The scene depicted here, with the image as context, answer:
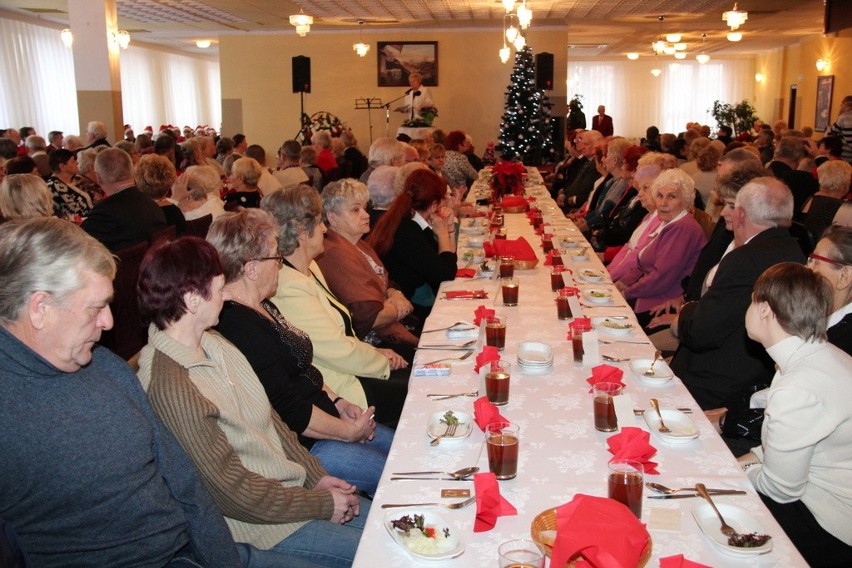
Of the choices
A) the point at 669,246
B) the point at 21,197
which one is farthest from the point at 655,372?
the point at 21,197

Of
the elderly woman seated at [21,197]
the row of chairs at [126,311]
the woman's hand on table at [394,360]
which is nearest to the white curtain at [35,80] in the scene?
the elderly woman seated at [21,197]

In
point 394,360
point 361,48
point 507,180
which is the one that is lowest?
point 394,360

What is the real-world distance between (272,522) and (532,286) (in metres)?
2.16

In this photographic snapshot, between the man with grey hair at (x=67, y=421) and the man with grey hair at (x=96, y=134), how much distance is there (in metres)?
7.38

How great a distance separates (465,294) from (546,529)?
2191mm

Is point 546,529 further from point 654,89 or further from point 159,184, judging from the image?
point 654,89

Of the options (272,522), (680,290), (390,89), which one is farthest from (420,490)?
(390,89)

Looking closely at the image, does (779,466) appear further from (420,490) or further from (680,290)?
(680,290)

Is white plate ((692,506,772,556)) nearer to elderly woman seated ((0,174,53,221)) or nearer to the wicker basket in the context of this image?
the wicker basket

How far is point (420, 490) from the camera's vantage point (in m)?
1.87

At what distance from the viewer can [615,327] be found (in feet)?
10.1

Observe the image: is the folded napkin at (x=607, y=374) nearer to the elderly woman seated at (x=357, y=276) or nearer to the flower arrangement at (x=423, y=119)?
the elderly woman seated at (x=357, y=276)

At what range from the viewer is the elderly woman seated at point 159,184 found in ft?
18.0

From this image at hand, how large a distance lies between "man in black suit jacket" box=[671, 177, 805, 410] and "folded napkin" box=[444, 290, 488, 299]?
0.98m
